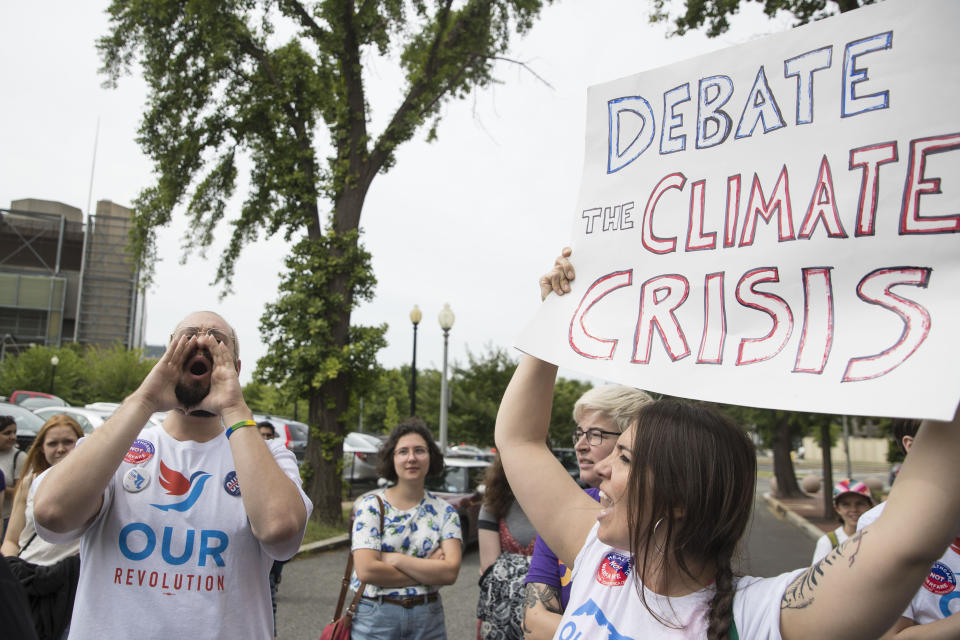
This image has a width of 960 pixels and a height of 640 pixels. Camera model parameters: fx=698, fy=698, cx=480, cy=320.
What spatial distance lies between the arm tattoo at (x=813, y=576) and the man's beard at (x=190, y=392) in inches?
70.6

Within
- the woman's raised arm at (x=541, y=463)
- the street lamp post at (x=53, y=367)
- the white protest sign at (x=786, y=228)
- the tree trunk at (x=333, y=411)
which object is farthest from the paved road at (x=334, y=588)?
the street lamp post at (x=53, y=367)

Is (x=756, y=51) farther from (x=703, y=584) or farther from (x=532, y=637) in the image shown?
(x=532, y=637)

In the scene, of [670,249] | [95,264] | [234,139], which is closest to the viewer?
[670,249]

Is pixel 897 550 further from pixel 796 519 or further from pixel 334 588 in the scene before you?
pixel 796 519

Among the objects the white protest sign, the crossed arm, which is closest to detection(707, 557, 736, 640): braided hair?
the white protest sign

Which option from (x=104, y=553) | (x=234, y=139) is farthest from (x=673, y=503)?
(x=234, y=139)

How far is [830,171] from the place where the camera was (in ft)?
5.24

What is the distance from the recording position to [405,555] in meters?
3.57

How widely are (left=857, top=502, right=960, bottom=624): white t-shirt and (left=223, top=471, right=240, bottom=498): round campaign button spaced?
206 centimetres

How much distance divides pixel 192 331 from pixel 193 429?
0.36 m

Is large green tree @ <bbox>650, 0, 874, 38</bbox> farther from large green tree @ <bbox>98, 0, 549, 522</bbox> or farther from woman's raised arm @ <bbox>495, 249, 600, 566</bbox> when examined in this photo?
woman's raised arm @ <bbox>495, 249, 600, 566</bbox>

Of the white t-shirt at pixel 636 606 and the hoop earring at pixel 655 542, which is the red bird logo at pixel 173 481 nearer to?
the white t-shirt at pixel 636 606

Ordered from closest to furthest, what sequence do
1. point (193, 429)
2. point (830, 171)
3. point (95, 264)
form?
point (830, 171) → point (193, 429) → point (95, 264)

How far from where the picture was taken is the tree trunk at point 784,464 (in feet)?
66.8
